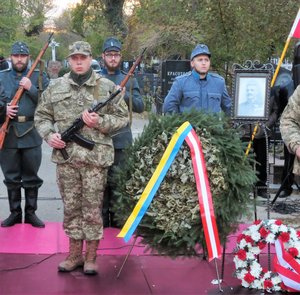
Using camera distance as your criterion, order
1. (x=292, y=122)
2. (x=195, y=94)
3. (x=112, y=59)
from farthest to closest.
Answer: (x=112, y=59)
(x=195, y=94)
(x=292, y=122)

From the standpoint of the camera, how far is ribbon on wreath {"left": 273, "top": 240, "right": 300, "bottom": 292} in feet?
13.5

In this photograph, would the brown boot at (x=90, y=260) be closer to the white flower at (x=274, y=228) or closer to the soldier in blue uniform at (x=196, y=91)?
the white flower at (x=274, y=228)

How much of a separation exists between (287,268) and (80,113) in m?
1.98

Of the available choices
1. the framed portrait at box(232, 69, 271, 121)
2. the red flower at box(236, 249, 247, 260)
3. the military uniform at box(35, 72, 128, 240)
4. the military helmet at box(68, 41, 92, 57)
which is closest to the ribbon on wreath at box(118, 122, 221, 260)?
the red flower at box(236, 249, 247, 260)

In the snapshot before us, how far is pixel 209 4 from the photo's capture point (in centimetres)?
1041

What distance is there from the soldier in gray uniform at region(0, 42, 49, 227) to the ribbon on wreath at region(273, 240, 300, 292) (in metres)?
2.65

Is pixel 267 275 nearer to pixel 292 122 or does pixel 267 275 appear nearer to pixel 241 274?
pixel 241 274

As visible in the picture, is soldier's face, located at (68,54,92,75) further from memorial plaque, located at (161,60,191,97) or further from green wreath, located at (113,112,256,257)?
memorial plaque, located at (161,60,191,97)

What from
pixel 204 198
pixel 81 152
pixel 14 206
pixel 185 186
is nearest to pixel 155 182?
pixel 185 186

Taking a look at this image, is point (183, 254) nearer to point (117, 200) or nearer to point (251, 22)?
point (117, 200)

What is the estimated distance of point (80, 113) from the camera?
4438 mm

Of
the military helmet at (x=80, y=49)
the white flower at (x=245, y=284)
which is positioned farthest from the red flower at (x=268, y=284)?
the military helmet at (x=80, y=49)

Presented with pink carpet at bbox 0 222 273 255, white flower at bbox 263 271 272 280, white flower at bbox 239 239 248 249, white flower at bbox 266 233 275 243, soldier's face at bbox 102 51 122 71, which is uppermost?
soldier's face at bbox 102 51 122 71

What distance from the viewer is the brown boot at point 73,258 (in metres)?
4.57
